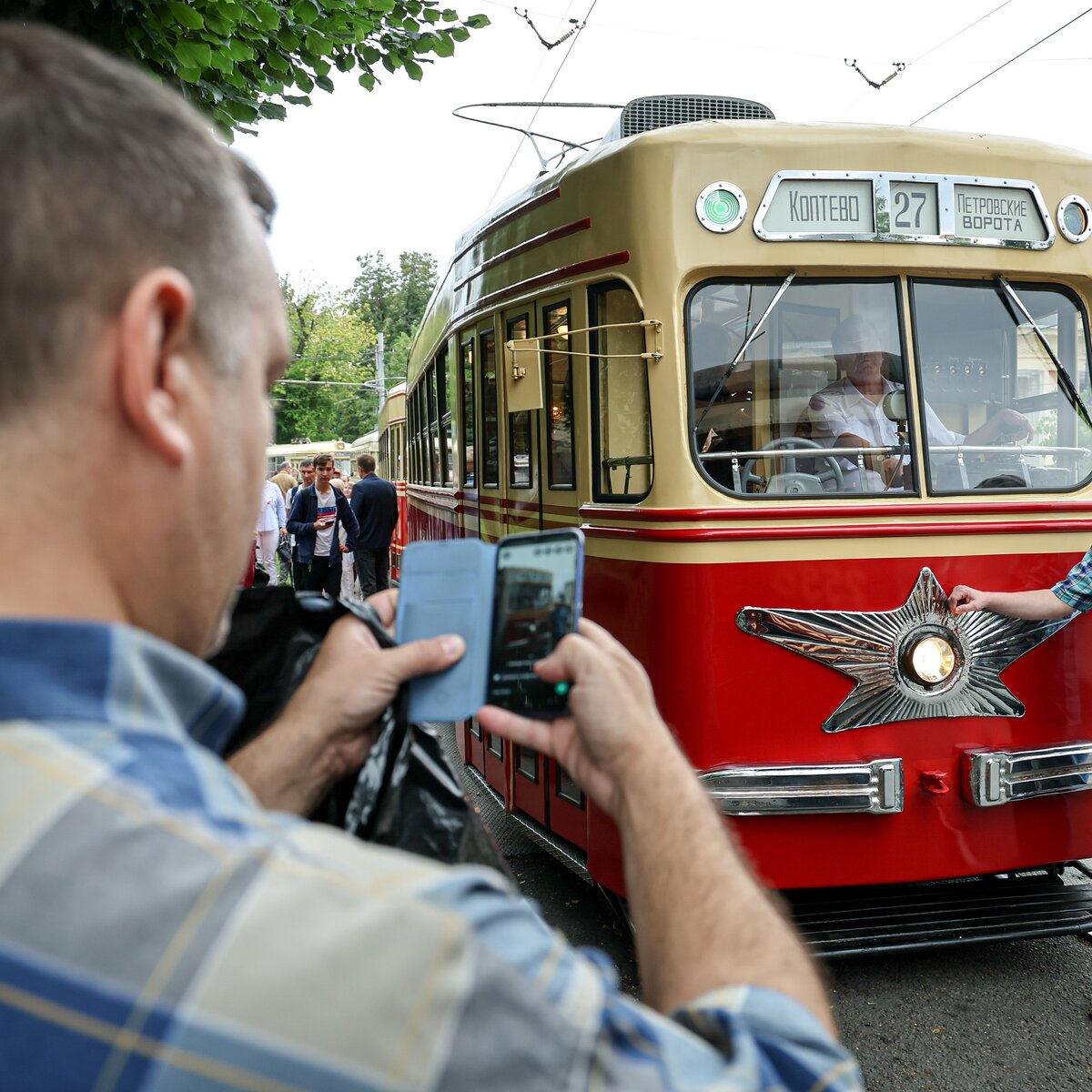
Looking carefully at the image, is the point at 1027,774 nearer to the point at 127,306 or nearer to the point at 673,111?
the point at 673,111

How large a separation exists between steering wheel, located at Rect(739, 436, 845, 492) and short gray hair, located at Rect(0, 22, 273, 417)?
310cm

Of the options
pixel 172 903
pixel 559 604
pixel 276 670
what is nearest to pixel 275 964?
pixel 172 903

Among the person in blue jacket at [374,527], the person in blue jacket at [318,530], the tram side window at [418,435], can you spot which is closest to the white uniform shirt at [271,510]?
the person in blue jacket at [318,530]

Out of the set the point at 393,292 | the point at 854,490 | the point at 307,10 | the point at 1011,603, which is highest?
the point at 393,292

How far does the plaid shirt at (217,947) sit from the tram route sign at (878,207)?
11.1ft

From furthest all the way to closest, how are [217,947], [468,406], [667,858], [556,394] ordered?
[468,406], [556,394], [667,858], [217,947]

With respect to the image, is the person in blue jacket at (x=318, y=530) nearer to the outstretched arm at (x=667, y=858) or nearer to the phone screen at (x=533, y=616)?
the phone screen at (x=533, y=616)

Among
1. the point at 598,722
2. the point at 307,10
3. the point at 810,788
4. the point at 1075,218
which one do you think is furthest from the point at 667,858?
the point at 307,10

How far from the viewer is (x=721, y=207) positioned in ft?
12.2

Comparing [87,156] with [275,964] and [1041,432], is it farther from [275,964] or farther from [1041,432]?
[1041,432]

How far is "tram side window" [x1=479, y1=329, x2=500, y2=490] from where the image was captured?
532 cm

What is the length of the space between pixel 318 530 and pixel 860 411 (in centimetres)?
924

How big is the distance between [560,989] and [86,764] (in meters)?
0.35

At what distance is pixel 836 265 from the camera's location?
3.78m
